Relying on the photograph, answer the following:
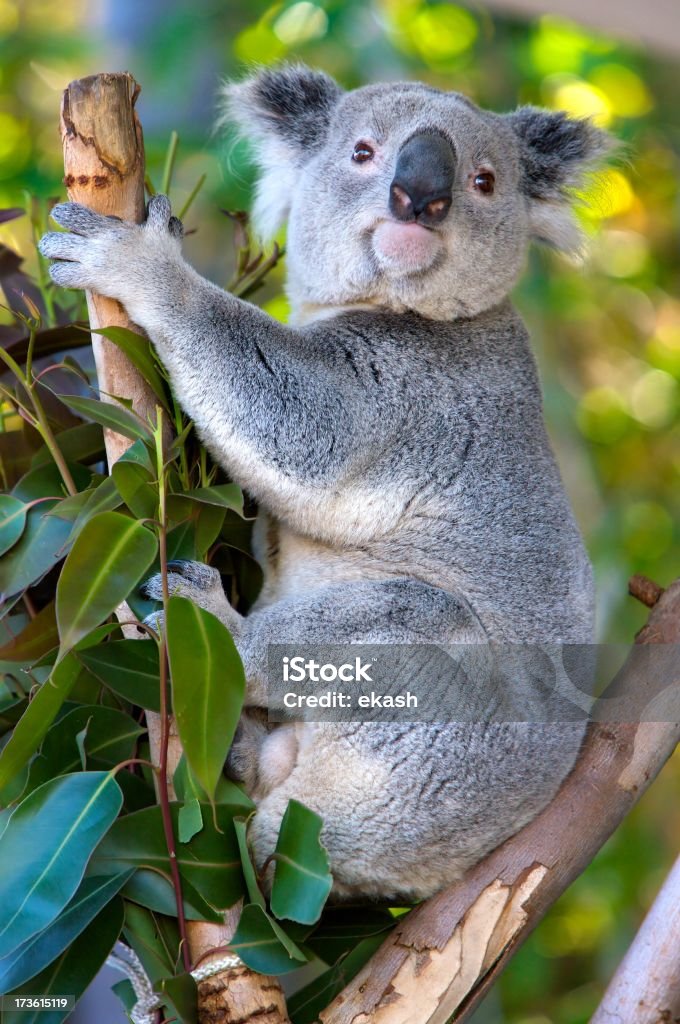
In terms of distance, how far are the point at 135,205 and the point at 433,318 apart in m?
0.72

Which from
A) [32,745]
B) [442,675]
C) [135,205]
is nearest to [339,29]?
[135,205]

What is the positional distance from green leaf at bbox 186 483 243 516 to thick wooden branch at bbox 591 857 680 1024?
1.12m

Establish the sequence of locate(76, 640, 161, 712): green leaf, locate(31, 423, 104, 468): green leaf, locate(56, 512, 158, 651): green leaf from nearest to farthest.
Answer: locate(56, 512, 158, 651): green leaf → locate(76, 640, 161, 712): green leaf → locate(31, 423, 104, 468): green leaf

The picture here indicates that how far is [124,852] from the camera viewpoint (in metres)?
1.76

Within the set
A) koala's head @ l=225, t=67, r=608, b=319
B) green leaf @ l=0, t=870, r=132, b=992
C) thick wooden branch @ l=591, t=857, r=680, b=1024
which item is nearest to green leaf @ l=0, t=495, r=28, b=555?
green leaf @ l=0, t=870, r=132, b=992

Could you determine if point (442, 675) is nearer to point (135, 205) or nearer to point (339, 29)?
point (135, 205)

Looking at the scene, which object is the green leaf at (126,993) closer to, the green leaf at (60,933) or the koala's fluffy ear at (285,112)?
the green leaf at (60,933)

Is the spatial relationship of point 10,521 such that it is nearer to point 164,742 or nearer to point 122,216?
point 164,742

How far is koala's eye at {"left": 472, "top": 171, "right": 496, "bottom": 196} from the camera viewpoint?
2.37m

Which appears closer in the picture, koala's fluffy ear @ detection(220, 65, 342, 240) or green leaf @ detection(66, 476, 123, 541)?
green leaf @ detection(66, 476, 123, 541)

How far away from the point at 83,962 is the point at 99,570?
0.72 meters

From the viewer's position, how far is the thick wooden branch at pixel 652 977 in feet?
6.45

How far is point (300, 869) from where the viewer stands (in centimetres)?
176

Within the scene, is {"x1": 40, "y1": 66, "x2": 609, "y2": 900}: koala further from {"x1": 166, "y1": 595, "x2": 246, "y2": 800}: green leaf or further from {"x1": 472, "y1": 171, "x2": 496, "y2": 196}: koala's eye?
{"x1": 166, "y1": 595, "x2": 246, "y2": 800}: green leaf
